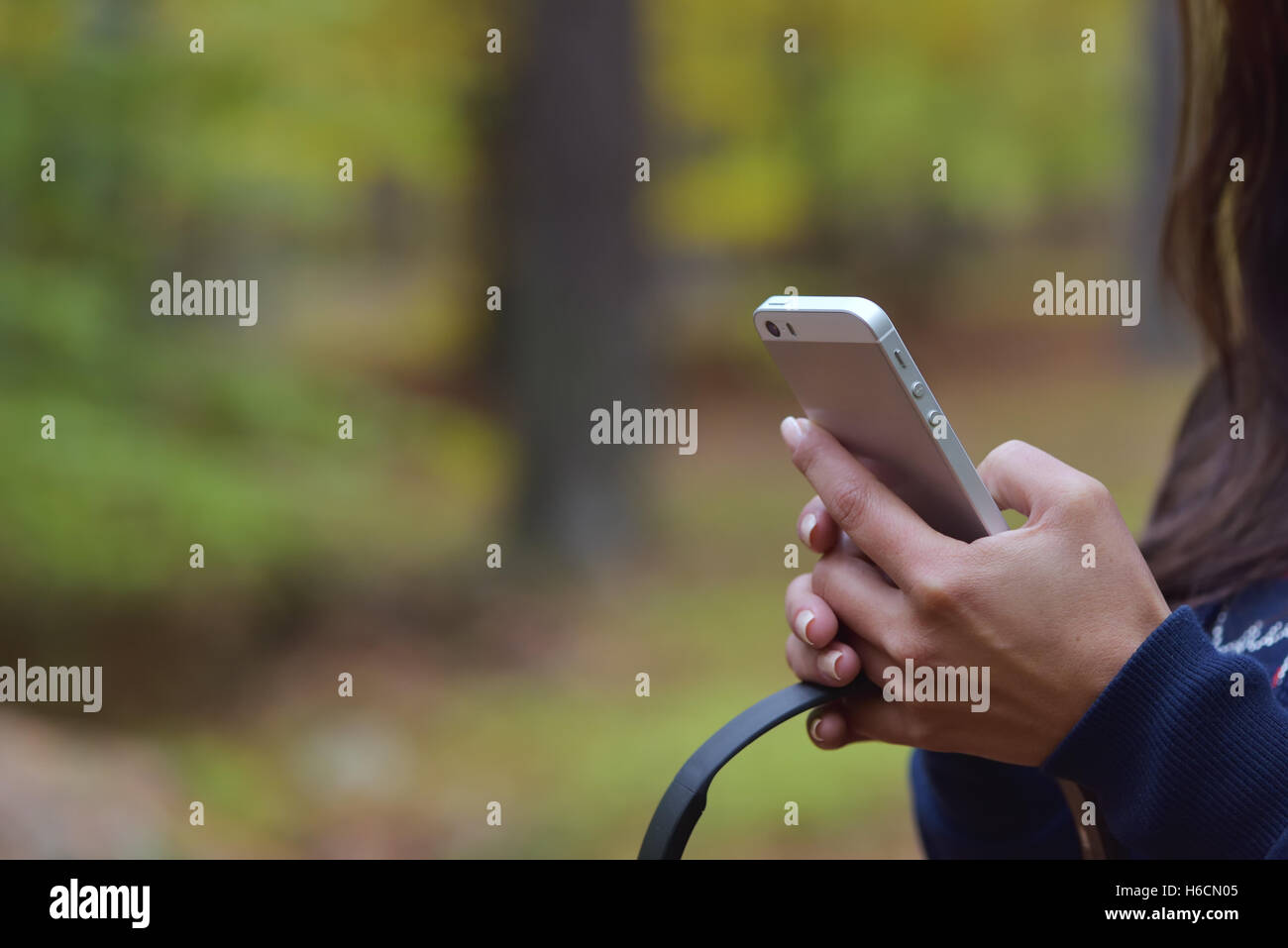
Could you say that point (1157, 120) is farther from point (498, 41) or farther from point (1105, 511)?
point (1105, 511)

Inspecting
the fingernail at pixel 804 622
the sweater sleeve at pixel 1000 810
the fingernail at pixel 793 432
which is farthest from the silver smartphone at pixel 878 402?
the sweater sleeve at pixel 1000 810

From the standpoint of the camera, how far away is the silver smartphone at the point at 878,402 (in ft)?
3.57

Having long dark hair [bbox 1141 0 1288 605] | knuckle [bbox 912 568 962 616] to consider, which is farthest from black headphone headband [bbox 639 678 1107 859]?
long dark hair [bbox 1141 0 1288 605]

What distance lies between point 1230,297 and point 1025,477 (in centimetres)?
80

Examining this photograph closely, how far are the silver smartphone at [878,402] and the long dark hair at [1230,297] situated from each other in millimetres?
438

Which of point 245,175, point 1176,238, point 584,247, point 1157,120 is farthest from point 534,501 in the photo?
point 1157,120

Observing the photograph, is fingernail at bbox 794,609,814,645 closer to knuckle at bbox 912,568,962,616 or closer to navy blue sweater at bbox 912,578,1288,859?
knuckle at bbox 912,568,962,616

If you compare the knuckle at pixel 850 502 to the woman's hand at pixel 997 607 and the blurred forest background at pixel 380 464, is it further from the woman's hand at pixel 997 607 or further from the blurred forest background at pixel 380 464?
the blurred forest background at pixel 380 464

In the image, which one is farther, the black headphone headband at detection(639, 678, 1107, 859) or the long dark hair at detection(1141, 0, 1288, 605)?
the long dark hair at detection(1141, 0, 1288, 605)

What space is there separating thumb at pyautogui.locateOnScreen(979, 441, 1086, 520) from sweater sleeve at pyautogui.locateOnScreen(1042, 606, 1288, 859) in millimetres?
156

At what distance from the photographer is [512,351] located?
640 centimetres

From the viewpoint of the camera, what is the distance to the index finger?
109 centimetres

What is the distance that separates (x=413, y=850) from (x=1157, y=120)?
31.5 ft
